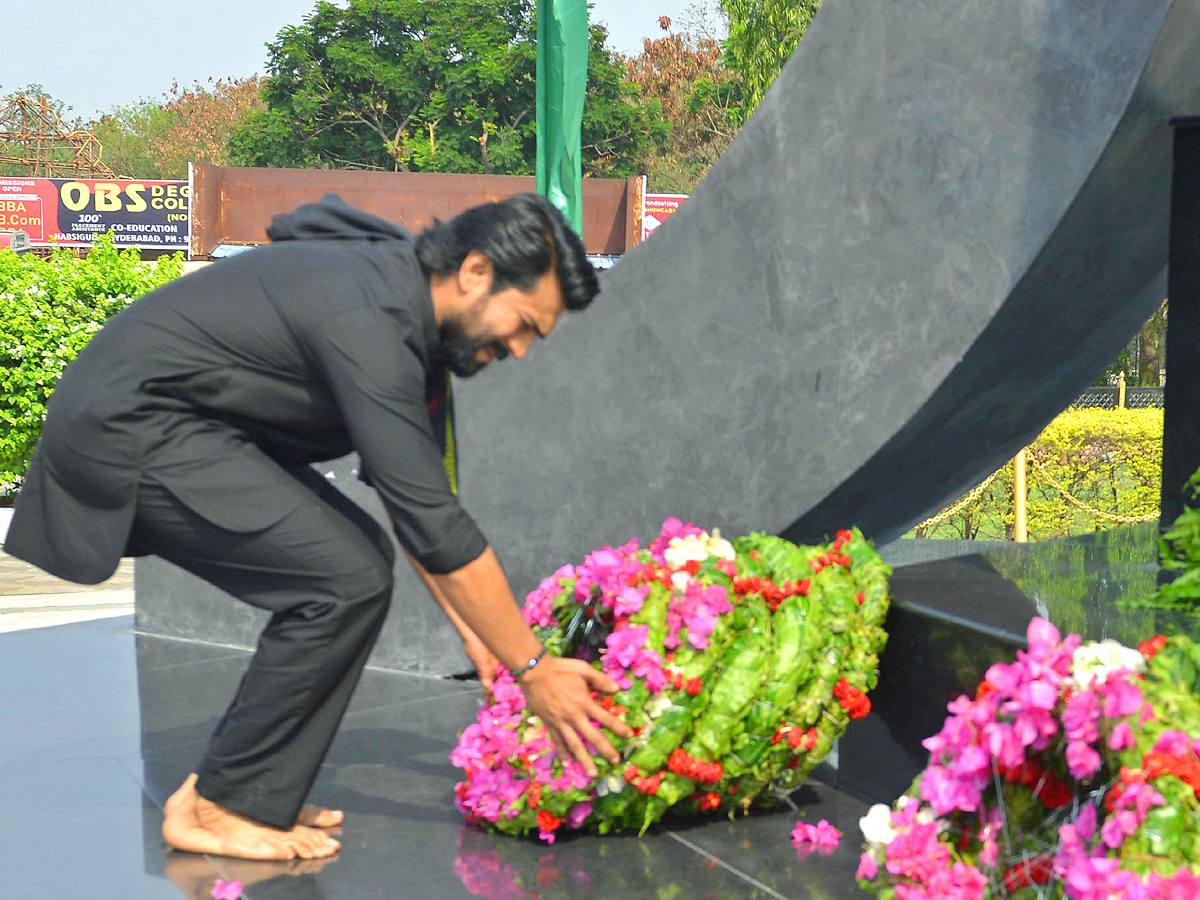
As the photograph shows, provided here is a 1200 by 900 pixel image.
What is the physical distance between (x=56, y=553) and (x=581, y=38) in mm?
5026

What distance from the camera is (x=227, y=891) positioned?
229 centimetres

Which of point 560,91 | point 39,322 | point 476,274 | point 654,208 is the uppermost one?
point 654,208

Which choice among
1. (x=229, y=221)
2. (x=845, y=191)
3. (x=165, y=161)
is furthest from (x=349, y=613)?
(x=165, y=161)

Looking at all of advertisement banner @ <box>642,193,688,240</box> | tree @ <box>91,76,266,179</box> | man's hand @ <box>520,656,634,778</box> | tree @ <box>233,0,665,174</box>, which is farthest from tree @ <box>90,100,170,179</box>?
man's hand @ <box>520,656,634,778</box>

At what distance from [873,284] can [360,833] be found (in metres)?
1.73

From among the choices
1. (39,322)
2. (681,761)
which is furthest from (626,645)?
(39,322)

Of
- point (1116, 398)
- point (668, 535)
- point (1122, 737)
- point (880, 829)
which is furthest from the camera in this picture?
point (1116, 398)

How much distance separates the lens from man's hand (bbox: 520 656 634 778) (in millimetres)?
2182

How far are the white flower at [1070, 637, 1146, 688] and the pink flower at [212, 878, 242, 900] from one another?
4.94 ft

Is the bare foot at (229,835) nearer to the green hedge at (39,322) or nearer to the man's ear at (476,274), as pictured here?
the man's ear at (476,274)

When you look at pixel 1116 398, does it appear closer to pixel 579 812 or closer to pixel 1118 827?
pixel 579 812

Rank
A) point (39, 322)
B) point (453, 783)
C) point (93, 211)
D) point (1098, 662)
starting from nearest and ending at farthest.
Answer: point (1098, 662) < point (453, 783) < point (39, 322) < point (93, 211)

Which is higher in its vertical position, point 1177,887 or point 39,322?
point 39,322

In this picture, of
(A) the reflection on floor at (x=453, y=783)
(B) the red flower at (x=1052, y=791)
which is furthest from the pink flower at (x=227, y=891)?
(B) the red flower at (x=1052, y=791)
